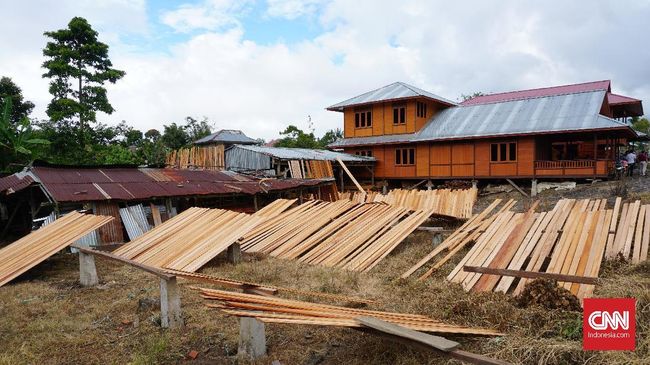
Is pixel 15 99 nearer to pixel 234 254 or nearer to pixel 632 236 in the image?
pixel 234 254

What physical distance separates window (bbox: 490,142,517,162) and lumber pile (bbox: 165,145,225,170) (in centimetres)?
1396

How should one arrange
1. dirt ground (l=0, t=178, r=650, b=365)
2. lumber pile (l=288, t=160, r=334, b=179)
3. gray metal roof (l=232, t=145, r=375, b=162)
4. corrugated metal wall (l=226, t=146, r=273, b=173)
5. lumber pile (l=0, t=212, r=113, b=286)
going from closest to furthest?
dirt ground (l=0, t=178, r=650, b=365) → lumber pile (l=0, t=212, r=113, b=286) → lumber pile (l=288, t=160, r=334, b=179) → corrugated metal wall (l=226, t=146, r=273, b=173) → gray metal roof (l=232, t=145, r=375, b=162)

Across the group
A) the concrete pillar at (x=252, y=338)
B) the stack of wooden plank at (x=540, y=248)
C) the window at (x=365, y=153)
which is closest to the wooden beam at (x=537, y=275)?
the stack of wooden plank at (x=540, y=248)

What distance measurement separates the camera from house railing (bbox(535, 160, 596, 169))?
63.3 ft

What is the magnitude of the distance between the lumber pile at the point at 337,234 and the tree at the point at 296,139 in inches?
927

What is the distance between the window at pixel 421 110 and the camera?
2425 cm

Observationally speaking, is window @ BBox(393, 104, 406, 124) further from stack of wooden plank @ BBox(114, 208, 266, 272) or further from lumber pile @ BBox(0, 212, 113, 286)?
lumber pile @ BBox(0, 212, 113, 286)

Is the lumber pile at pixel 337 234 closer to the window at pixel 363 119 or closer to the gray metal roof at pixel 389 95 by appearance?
the gray metal roof at pixel 389 95

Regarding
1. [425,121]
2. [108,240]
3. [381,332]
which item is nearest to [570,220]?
[381,332]

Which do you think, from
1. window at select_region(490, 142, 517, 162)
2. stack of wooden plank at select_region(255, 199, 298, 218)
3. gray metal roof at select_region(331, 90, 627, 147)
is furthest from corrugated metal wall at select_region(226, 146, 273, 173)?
window at select_region(490, 142, 517, 162)

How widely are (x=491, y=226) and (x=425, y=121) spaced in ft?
57.4

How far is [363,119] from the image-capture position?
86.4 feet

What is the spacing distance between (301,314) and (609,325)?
110 inches

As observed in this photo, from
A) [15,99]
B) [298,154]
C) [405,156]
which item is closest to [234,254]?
[298,154]
